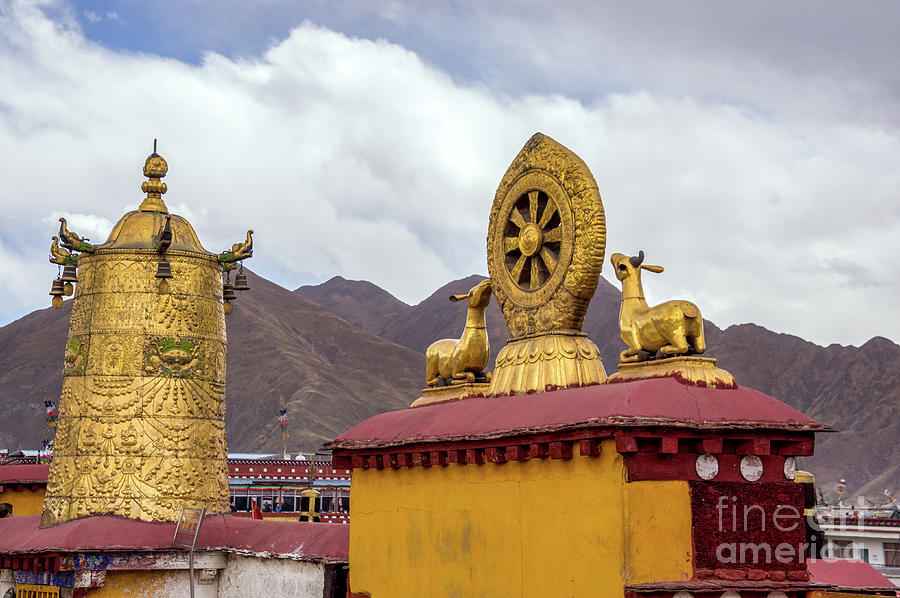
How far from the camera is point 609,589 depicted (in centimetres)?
993

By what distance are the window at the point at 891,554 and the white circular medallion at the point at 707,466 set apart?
141 feet

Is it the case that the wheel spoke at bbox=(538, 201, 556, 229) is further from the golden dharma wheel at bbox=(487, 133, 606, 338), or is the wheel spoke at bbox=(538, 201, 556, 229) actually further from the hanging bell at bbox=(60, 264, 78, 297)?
the hanging bell at bbox=(60, 264, 78, 297)

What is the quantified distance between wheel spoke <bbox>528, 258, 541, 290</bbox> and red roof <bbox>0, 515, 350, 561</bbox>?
4.96 m

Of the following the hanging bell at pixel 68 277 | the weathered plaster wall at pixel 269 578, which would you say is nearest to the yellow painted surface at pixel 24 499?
the hanging bell at pixel 68 277

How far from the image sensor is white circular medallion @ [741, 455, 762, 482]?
1034cm

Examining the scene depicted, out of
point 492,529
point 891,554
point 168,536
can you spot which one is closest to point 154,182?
point 168,536

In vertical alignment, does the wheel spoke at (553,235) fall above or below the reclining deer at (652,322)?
above

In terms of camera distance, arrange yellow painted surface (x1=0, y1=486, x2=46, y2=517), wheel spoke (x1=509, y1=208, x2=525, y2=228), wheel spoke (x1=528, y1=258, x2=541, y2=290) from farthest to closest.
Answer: yellow painted surface (x1=0, y1=486, x2=46, y2=517) → wheel spoke (x1=509, y1=208, x2=525, y2=228) → wheel spoke (x1=528, y1=258, x2=541, y2=290)

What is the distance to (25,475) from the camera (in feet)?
75.3

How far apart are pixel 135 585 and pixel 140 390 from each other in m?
3.10

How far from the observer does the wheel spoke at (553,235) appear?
12.2 meters

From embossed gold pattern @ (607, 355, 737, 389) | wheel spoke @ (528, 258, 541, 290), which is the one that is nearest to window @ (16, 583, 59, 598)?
wheel spoke @ (528, 258, 541, 290)

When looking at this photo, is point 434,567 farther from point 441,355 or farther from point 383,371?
point 383,371

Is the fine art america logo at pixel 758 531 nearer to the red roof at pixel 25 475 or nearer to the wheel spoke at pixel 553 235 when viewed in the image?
the wheel spoke at pixel 553 235
